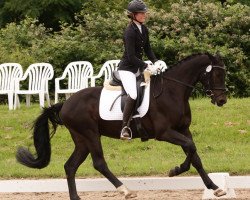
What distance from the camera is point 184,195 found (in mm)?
10297

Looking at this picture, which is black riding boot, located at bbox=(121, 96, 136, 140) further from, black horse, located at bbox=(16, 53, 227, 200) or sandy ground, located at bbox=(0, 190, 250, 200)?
sandy ground, located at bbox=(0, 190, 250, 200)

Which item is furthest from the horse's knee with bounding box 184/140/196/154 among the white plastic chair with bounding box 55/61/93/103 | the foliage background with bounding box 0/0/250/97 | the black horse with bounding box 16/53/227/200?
the foliage background with bounding box 0/0/250/97

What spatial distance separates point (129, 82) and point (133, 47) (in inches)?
17.0

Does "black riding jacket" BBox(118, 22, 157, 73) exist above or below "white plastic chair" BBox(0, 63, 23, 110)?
above

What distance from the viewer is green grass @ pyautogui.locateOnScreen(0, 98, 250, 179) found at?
11875 millimetres

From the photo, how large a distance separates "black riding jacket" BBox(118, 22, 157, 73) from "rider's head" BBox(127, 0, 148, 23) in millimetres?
94

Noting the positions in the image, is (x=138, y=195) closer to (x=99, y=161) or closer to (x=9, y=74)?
(x=99, y=161)

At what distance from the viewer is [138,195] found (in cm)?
1040

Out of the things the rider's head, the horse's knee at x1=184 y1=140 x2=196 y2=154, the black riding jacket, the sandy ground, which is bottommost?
the sandy ground

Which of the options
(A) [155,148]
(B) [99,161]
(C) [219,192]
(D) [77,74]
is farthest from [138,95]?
(D) [77,74]

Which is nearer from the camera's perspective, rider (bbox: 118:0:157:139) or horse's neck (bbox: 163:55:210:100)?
rider (bbox: 118:0:157:139)

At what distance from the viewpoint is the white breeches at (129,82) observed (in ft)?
32.0

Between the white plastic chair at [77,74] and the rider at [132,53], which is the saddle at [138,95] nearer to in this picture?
the rider at [132,53]

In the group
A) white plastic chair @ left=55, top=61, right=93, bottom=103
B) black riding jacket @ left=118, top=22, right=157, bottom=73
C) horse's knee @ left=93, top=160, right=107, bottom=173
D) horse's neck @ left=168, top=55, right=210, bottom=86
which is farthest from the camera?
white plastic chair @ left=55, top=61, right=93, bottom=103
